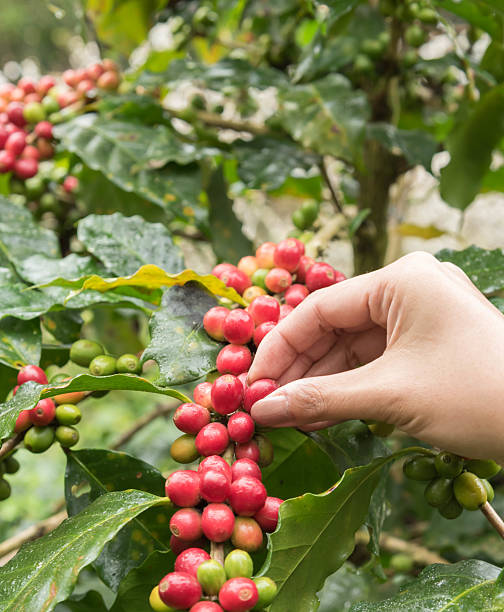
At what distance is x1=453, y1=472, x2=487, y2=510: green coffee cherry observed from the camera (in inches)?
23.3

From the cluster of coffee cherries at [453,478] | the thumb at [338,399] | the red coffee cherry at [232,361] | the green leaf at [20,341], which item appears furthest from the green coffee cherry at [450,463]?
the green leaf at [20,341]

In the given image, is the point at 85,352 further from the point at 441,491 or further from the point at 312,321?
the point at 441,491

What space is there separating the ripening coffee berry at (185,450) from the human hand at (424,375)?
0.06 m

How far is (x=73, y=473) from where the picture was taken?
26.8 inches

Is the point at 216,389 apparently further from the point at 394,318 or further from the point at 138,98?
the point at 138,98

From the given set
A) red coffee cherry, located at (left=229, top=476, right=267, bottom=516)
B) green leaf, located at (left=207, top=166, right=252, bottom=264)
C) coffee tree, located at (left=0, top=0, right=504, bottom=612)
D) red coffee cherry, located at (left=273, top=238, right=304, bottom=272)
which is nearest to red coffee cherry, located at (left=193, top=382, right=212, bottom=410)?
coffee tree, located at (left=0, top=0, right=504, bottom=612)

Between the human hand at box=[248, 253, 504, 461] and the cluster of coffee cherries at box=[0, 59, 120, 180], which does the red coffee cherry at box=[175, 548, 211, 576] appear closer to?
the human hand at box=[248, 253, 504, 461]

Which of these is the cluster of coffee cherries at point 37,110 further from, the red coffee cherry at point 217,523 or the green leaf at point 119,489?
the red coffee cherry at point 217,523

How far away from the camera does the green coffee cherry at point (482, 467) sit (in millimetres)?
603

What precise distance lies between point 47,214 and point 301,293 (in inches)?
28.1

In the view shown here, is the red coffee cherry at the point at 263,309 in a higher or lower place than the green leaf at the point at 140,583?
higher

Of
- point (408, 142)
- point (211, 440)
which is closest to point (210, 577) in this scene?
point (211, 440)

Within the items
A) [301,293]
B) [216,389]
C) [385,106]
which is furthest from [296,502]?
[385,106]

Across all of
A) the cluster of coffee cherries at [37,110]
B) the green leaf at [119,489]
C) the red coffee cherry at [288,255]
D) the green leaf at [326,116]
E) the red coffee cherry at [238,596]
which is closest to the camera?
the red coffee cherry at [238,596]
